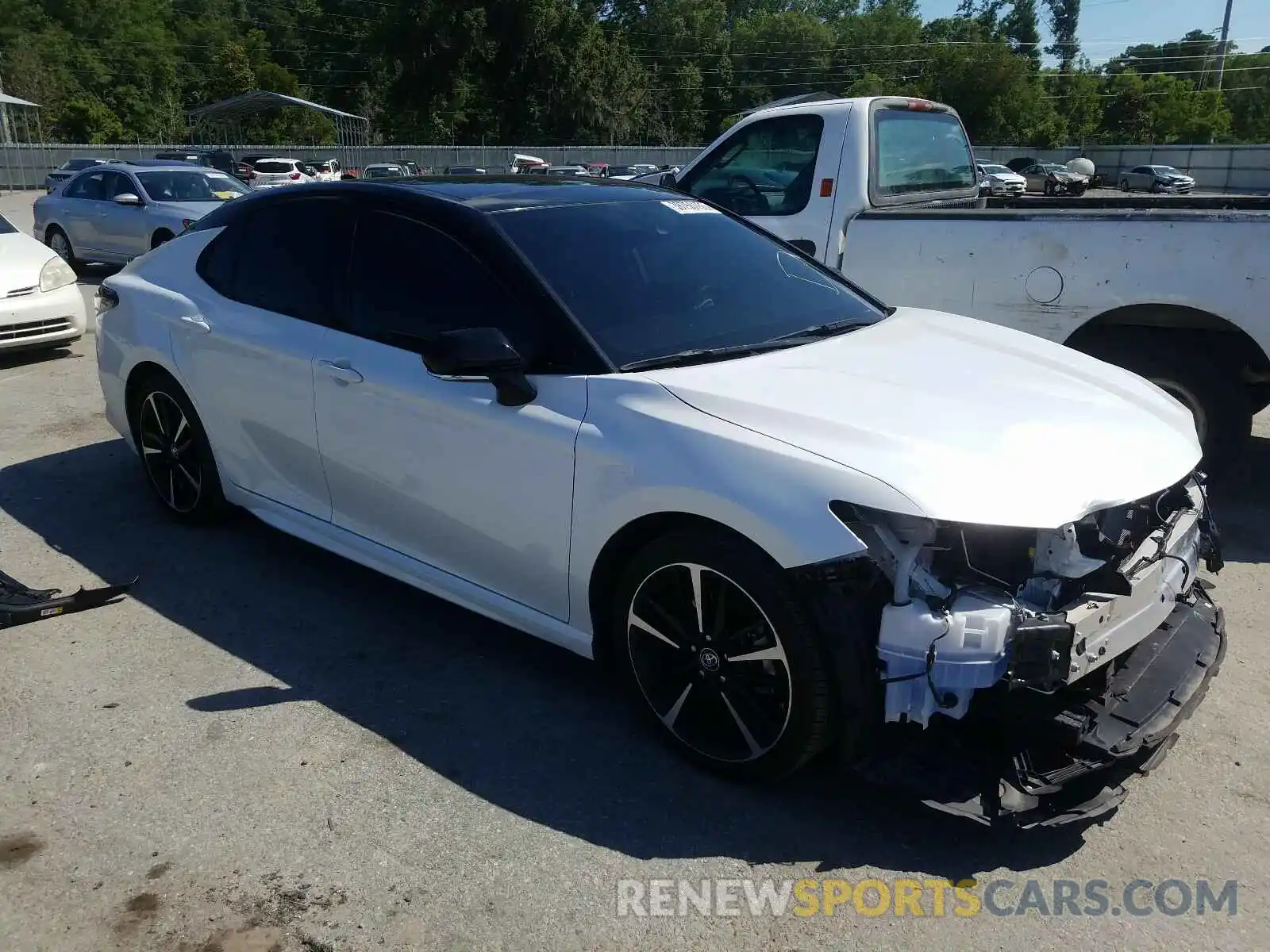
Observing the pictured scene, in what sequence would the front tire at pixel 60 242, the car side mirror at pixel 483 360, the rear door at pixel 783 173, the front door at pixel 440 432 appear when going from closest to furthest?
the car side mirror at pixel 483 360, the front door at pixel 440 432, the rear door at pixel 783 173, the front tire at pixel 60 242

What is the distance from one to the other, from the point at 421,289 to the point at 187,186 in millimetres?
12949

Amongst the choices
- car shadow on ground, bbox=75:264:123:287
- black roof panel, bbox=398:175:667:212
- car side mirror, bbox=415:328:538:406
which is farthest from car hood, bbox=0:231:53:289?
car side mirror, bbox=415:328:538:406

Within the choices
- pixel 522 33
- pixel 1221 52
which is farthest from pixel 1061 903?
pixel 1221 52

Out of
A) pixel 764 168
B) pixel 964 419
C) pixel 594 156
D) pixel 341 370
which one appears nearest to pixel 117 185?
pixel 764 168

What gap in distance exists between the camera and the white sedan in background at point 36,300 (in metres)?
9.05

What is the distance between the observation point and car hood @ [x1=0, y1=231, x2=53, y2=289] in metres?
9.09

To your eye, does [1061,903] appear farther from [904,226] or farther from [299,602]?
[904,226]

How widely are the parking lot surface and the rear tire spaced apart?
1277 millimetres

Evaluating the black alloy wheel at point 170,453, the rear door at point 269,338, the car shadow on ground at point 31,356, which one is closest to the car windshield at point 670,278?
the rear door at point 269,338

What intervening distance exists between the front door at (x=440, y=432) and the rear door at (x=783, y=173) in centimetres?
324

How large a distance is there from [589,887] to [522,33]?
68349mm

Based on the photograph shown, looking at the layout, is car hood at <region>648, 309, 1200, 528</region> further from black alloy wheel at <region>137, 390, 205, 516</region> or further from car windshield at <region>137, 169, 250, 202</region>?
car windshield at <region>137, 169, 250, 202</region>

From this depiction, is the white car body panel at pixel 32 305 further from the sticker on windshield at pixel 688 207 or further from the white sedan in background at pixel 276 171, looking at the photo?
the white sedan in background at pixel 276 171

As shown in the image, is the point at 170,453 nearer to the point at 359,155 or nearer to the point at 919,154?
the point at 919,154
